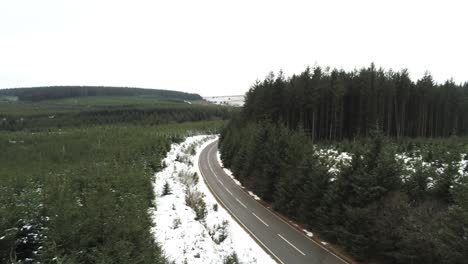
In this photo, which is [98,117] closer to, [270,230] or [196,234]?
[270,230]

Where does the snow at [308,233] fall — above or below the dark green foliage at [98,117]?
below

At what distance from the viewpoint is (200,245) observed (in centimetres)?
1659

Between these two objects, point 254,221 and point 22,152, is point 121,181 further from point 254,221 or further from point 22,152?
point 22,152

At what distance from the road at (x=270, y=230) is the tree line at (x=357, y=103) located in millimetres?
18365

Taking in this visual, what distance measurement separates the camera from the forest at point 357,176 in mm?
13945

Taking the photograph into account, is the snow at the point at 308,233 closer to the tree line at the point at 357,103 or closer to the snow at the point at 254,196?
the snow at the point at 254,196

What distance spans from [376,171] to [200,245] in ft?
39.2

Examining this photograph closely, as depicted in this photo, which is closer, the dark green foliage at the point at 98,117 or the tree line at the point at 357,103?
the tree line at the point at 357,103

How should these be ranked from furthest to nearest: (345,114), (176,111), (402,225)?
(176,111) < (345,114) < (402,225)

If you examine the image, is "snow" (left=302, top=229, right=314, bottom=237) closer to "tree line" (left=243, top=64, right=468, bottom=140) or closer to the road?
the road

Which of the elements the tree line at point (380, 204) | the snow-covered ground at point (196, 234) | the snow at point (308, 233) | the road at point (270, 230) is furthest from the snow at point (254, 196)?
the snow at point (308, 233)

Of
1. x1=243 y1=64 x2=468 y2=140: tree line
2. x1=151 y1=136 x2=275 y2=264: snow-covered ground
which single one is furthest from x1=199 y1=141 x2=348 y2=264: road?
x1=243 y1=64 x2=468 y2=140: tree line

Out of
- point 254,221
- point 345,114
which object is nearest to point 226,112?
point 345,114

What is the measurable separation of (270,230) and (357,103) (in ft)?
133
